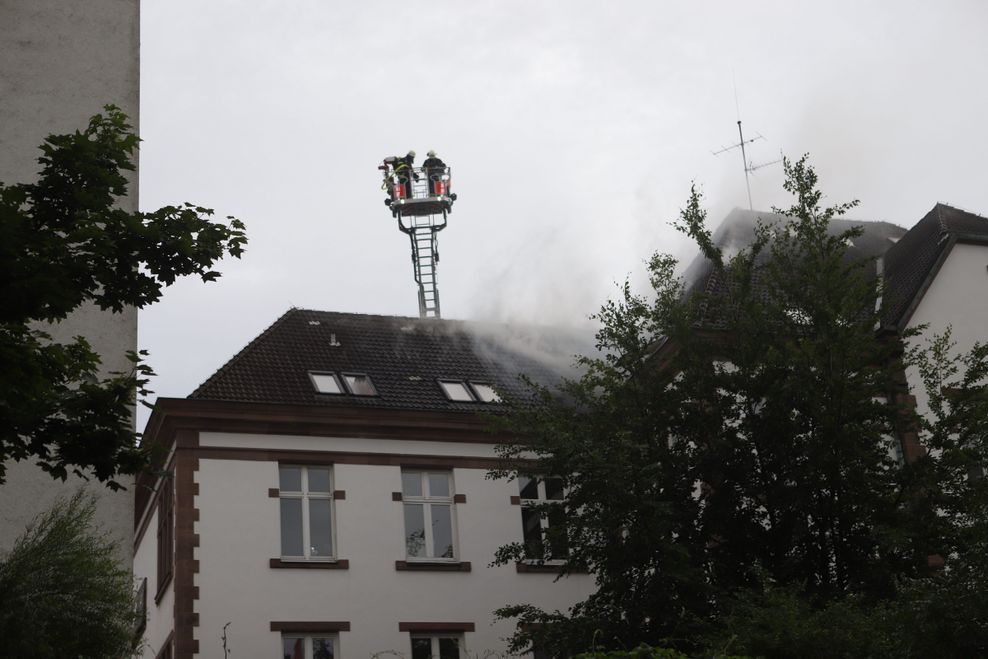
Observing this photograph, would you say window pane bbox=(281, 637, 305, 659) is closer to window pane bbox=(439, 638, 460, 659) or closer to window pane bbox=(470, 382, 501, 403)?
window pane bbox=(439, 638, 460, 659)

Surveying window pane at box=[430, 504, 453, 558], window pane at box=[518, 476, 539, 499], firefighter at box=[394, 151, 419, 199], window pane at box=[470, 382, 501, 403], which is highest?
firefighter at box=[394, 151, 419, 199]

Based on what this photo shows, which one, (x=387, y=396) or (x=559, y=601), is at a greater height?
(x=387, y=396)

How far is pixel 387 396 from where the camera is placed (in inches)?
1243

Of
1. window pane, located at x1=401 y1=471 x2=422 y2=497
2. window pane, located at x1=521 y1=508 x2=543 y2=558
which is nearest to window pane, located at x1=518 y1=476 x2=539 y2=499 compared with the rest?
window pane, located at x1=521 y1=508 x2=543 y2=558

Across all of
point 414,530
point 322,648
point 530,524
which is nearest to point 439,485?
point 414,530

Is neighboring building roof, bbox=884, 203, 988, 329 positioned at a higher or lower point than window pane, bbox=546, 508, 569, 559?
higher

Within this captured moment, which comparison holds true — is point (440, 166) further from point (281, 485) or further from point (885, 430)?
point (885, 430)

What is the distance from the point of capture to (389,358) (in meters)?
33.5

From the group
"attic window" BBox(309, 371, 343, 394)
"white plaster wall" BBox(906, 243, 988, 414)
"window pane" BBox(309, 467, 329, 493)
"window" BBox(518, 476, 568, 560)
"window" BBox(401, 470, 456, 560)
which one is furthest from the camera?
"white plaster wall" BBox(906, 243, 988, 414)

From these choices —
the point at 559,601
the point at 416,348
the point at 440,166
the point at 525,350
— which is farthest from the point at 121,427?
the point at 440,166

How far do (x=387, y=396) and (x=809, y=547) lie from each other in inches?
417

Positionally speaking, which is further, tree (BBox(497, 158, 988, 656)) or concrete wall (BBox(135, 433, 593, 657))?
concrete wall (BBox(135, 433, 593, 657))

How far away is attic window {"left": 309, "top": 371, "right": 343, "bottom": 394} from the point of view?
3109cm

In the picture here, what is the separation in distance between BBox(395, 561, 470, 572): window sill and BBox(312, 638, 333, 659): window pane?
2051mm
